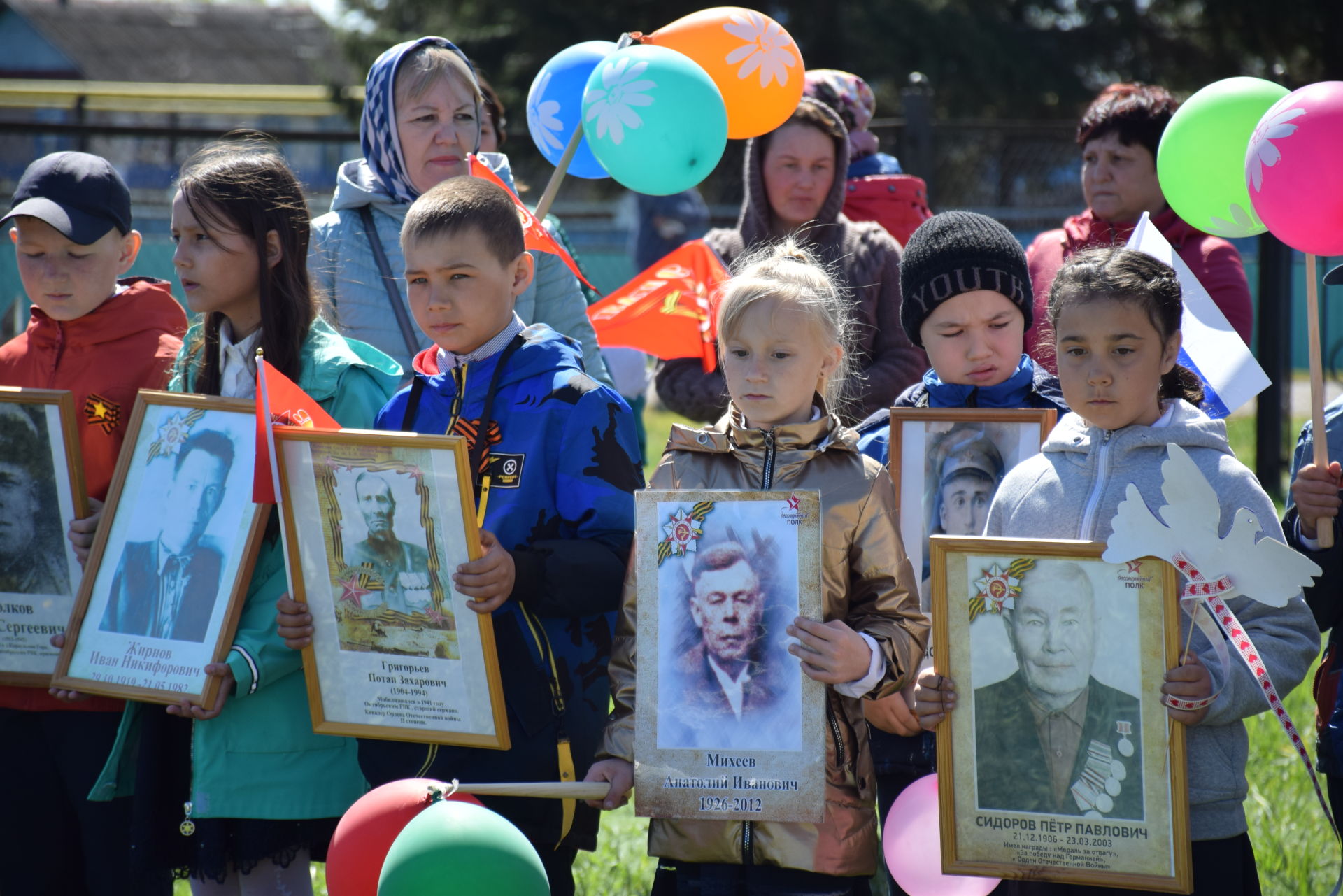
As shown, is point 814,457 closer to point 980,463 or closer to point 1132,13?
point 980,463

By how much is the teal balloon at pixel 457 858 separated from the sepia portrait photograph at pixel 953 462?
1.13 meters

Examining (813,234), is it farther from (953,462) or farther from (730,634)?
(730,634)

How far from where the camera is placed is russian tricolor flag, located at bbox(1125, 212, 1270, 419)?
9.73ft

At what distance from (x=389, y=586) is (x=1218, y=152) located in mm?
2172

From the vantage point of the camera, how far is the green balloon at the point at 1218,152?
3.10 metres

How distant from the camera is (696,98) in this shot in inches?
140

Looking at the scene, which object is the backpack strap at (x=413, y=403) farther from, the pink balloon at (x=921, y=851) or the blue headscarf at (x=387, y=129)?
the pink balloon at (x=921, y=851)

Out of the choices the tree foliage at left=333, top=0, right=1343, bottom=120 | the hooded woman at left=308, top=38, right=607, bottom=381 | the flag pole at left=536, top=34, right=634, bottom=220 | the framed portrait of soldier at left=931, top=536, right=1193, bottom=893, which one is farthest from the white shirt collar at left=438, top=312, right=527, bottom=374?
the tree foliage at left=333, top=0, right=1343, bottom=120

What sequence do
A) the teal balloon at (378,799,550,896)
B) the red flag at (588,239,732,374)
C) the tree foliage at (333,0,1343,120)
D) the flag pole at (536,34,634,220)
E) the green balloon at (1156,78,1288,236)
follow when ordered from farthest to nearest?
1. the tree foliage at (333,0,1343,120)
2. the red flag at (588,239,732,374)
3. the flag pole at (536,34,634,220)
4. the green balloon at (1156,78,1288,236)
5. the teal balloon at (378,799,550,896)

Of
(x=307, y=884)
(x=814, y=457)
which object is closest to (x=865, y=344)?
(x=814, y=457)

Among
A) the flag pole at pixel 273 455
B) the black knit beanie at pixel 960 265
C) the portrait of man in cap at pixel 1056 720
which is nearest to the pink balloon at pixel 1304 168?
the black knit beanie at pixel 960 265

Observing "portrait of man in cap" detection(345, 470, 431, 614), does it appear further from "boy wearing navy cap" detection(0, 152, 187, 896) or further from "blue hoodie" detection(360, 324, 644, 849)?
"boy wearing navy cap" detection(0, 152, 187, 896)

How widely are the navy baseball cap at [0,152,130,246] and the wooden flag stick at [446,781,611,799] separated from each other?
1.88m

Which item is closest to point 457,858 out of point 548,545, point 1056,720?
point 548,545
